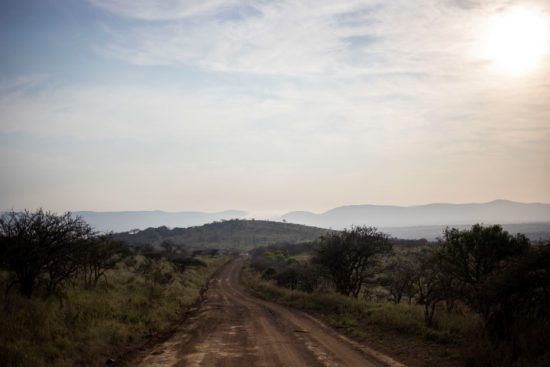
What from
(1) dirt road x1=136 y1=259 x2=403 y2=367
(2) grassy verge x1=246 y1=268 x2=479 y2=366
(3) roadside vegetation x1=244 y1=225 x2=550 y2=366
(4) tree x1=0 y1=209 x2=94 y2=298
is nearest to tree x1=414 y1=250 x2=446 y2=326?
(3) roadside vegetation x1=244 y1=225 x2=550 y2=366

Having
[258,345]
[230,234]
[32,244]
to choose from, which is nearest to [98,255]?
[32,244]

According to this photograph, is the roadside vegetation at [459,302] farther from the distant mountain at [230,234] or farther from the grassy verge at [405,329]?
the distant mountain at [230,234]

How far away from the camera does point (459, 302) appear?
60.5ft

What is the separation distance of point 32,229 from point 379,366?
14.4 meters

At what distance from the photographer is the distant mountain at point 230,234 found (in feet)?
508

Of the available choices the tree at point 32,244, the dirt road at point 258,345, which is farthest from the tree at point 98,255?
the dirt road at point 258,345

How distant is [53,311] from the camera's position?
14.4 m

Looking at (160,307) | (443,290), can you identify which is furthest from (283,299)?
(443,290)

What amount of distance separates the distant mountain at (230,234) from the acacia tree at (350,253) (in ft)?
389

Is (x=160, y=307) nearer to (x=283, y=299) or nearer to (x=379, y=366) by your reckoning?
(x=283, y=299)

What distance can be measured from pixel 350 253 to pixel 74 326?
56.9ft

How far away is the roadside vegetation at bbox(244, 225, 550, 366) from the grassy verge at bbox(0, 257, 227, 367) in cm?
848

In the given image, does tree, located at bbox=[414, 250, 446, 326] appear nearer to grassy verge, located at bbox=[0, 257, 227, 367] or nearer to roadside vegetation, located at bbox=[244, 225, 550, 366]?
roadside vegetation, located at bbox=[244, 225, 550, 366]

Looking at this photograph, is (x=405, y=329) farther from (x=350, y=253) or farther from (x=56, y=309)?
(x=56, y=309)
